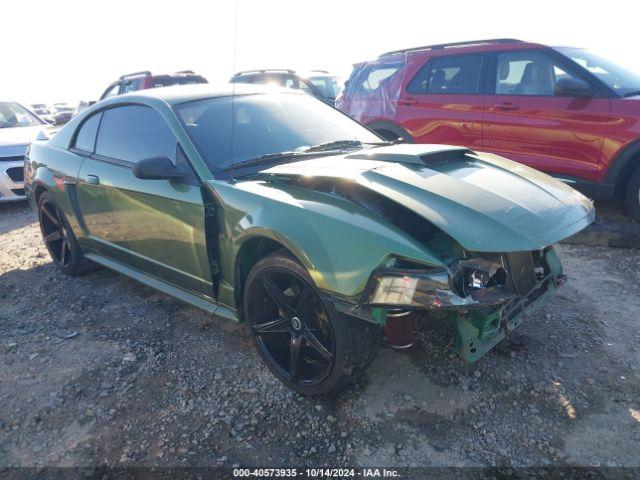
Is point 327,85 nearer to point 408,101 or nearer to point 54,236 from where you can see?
point 408,101

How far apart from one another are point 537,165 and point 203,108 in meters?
3.60

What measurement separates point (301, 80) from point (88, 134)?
6653 mm

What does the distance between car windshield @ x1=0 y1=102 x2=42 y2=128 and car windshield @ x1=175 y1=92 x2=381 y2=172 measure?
267 inches

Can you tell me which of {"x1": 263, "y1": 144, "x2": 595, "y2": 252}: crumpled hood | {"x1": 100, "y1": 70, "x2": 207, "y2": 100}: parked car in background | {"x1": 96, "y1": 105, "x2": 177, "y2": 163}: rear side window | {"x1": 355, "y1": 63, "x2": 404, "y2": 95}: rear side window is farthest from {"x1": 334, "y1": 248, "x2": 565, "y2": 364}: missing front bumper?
{"x1": 100, "y1": 70, "x2": 207, "y2": 100}: parked car in background

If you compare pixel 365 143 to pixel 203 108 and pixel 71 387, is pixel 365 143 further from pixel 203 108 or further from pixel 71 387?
pixel 71 387

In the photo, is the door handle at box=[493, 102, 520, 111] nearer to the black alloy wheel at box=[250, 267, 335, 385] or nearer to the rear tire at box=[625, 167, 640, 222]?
the rear tire at box=[625, 167, 640, 222]

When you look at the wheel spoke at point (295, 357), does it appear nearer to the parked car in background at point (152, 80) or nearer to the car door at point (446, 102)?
the car door at point (446, 102)

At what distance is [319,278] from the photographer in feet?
7.65

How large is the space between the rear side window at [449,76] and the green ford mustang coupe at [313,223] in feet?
8.49

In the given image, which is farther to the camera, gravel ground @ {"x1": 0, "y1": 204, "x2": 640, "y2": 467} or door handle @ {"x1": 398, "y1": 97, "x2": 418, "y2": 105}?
door handle @ {"x1": 398, "y1": 97, "x2": 418, "y2": 105}

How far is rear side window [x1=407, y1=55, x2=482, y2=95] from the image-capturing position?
5.74 meters

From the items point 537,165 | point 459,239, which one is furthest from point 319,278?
point 537,165

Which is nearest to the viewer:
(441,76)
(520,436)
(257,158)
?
(520,436)

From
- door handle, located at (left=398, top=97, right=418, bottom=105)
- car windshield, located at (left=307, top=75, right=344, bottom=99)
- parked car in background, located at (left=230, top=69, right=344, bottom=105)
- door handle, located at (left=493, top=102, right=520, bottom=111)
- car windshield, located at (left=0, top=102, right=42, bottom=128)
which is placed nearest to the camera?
door handle, located at (left=493, top=102, right=520, bottom=111)
